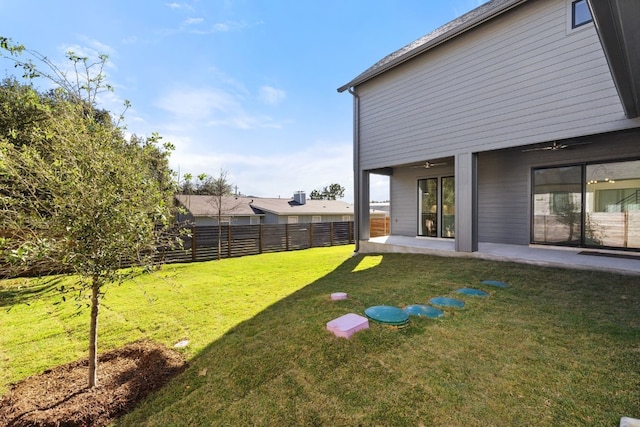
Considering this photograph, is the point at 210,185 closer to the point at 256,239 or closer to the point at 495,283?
the point at 256,239

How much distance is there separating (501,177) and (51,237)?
952 centimetres

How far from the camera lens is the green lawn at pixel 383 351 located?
2051 mm

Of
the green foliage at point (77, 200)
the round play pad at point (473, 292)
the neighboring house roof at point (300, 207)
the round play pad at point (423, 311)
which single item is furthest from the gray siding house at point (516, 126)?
the neighboring house roof at point (300, 207)

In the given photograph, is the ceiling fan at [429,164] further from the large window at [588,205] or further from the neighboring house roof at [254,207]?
the neighboring house roof at [254,207]

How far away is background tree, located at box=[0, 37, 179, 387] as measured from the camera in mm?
2195

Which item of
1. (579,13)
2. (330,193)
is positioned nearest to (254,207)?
(579,13)

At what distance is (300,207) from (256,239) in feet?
34.2

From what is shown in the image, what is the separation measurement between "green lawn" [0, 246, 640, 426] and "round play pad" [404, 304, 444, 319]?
215mm

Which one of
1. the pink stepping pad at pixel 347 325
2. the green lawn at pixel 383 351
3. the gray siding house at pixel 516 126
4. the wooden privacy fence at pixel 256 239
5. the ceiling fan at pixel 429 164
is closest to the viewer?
the green lawn at pixel 383 351

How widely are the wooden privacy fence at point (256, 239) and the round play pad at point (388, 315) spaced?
6.64 m

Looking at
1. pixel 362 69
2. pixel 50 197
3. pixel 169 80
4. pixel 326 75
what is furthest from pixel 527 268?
pixel 169 80

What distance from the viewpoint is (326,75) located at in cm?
1111

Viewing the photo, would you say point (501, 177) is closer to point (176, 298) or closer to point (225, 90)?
point (176, 298)

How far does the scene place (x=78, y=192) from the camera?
2.25 meters
